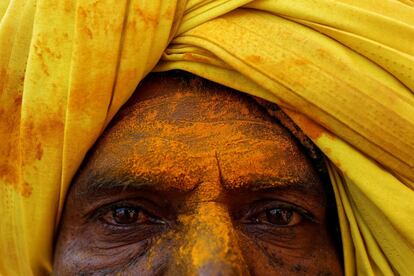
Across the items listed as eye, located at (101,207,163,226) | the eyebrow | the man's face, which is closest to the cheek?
the man's face

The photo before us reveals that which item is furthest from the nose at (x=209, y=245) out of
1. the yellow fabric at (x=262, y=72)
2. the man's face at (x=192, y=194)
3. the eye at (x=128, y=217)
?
the yellow fabric at (x=262, y=72)

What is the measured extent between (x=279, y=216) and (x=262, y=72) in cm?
37

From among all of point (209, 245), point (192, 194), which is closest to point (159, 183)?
point (192, 194)

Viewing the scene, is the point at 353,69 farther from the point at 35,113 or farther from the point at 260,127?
the point at 35,113

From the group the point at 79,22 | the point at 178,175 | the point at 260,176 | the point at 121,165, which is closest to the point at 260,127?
the point at 260,176

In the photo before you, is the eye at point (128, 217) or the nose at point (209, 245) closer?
the nose at point (209, 245)

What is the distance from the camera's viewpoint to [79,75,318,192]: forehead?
153cm

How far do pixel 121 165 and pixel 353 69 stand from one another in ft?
1.95

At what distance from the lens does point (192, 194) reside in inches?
60.3

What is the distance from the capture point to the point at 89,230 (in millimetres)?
1648

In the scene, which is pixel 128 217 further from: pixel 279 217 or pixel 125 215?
pixel 279 217

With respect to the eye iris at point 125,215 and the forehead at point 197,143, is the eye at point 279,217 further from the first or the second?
the eye iris at point 125,215

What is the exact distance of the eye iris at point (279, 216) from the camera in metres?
1.63

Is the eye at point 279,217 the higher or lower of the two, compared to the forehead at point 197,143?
lower
